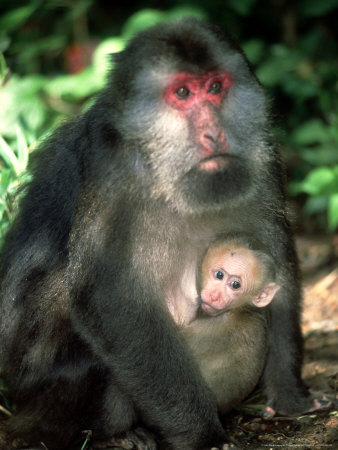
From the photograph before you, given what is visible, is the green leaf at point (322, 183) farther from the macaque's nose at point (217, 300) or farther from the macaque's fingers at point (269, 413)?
the macaque's nose at point (217, 300)

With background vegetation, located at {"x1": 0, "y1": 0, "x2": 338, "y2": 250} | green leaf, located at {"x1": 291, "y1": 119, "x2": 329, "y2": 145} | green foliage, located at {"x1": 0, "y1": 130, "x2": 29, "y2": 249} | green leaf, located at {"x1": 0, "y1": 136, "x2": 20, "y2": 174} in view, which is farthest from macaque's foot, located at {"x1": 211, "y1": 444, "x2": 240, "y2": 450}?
green leaf, located at {"x1": 291, "y1": 119, "x2": 329, "y2": 145}

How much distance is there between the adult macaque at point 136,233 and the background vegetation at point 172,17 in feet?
4.30

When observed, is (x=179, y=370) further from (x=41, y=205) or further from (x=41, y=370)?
(x=41, y=205)

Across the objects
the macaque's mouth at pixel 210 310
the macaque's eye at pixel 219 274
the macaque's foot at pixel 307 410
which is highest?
the macaque's eye at pixel 219 274

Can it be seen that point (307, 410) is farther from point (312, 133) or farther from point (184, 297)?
point (312, 133)

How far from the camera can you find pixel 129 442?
4227 mm

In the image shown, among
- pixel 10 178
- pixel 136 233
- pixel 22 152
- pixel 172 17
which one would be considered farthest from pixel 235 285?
pixel 172 17

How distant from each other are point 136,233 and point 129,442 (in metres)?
1.21

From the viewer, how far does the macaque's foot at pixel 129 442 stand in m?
4.22

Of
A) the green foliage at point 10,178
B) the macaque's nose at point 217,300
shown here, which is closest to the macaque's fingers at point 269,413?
the macaque's nose at point 217,300

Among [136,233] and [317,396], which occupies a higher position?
[136,233]

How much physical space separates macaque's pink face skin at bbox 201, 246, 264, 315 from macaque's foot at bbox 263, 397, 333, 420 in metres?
0.75

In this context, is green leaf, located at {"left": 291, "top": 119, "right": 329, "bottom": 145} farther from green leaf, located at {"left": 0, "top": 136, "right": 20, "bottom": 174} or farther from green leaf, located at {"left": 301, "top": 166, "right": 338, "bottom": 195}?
green leaf, located at {"left": 0, "top": 136, "right": 20, "bottom": 174}

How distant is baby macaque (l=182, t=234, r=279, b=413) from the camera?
169 inches
